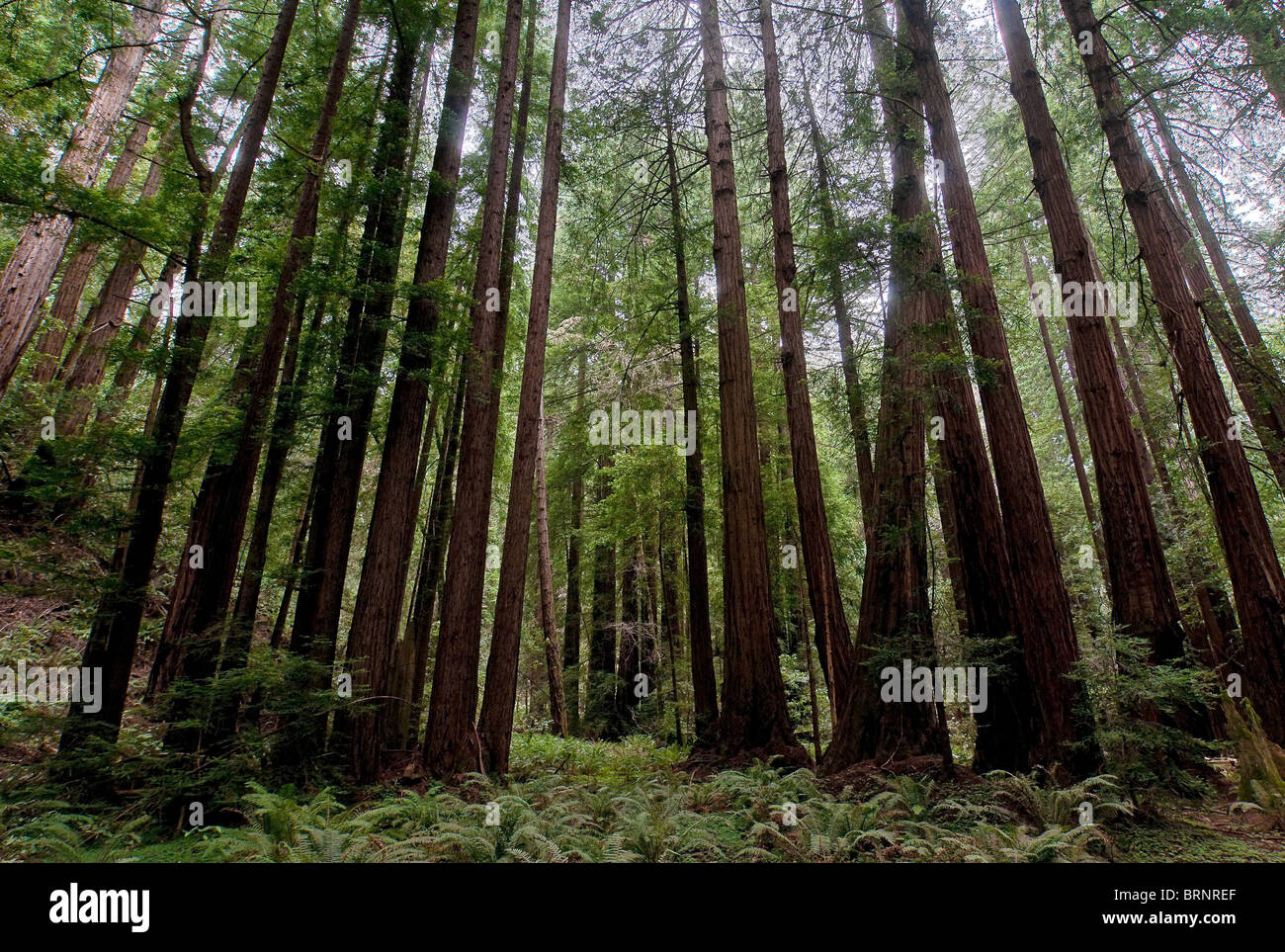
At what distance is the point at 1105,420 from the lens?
5992mm

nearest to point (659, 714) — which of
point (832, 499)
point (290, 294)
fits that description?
point (832, 499)

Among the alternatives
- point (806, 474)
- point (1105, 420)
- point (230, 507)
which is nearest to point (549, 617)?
point (806, 474)

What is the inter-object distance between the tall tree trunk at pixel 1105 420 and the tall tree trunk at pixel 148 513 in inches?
344

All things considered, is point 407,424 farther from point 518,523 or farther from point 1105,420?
point 1105,420

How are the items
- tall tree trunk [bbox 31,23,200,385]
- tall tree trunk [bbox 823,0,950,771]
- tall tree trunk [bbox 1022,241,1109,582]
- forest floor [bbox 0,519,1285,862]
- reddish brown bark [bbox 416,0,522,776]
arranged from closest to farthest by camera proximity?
forest floor [bbox 0,519,1285,862]
tall tree trunk [bbox 823,0,950,771]
reddish brown bark [bbox 416,0,522,776]
tall tree trunk [bbox 31,23,200,385]
tall tree trunk [bbox 1022,241,1109,582]

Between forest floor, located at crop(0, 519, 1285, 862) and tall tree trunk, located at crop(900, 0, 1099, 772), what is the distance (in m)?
0.66

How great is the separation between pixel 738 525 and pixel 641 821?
4211mm

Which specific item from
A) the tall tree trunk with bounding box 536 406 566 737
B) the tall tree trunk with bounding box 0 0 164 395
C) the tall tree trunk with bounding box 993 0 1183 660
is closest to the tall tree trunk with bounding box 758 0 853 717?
the tall tree trunk with bounding box 993 0 1183 660

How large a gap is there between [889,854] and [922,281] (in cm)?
511

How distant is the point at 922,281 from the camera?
572cm

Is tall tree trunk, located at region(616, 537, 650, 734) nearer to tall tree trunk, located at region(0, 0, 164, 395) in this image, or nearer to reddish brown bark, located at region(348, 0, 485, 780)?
reddish brown bark, located at region(348, 0, 485, 780)

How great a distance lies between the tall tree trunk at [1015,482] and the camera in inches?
201

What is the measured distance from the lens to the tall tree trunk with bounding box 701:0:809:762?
7363mm
